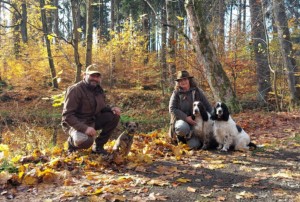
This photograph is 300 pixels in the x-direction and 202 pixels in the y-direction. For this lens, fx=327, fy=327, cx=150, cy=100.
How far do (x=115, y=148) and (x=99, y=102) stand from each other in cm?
81

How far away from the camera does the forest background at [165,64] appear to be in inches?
375

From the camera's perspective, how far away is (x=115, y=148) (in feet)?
17.7

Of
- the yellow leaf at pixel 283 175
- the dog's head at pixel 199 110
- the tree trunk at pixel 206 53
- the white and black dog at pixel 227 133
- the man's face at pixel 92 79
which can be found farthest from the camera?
the tree trunk at pixel 206 53

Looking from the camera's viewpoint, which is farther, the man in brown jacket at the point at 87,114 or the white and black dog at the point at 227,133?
the white and black dog at the point at 227,133

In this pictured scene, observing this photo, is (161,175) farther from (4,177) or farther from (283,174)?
(4,177)

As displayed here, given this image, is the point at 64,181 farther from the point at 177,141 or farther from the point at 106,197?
the point at 177,141

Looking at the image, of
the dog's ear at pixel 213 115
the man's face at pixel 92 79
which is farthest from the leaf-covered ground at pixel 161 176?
the man's face at pixel 92 79

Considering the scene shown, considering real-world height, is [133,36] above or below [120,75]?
above

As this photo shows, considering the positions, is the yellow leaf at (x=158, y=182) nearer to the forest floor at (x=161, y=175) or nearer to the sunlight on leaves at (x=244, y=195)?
the forest floor at (x=161, y=175)


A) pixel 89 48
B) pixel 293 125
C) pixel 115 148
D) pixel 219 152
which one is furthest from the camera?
pixel 89 48

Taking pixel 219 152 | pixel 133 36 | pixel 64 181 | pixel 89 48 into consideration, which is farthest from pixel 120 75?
pixel 64 181

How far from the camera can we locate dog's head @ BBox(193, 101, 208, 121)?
6.10 metres

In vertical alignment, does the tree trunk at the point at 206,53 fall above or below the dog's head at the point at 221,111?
above

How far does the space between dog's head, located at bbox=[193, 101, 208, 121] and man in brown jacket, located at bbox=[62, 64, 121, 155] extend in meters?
1.52
